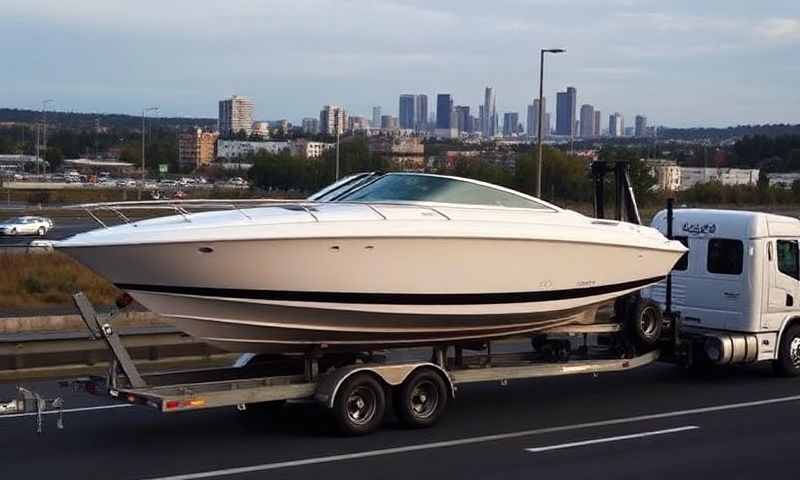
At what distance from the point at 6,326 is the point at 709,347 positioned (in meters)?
12.3

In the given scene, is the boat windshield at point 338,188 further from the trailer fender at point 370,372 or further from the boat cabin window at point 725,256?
the boat cabin window at point 725,256

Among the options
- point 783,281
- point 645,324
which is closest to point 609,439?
point 645,324

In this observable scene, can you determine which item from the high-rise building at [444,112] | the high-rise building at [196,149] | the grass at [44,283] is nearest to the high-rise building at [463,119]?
the high-rise building at [444,112]

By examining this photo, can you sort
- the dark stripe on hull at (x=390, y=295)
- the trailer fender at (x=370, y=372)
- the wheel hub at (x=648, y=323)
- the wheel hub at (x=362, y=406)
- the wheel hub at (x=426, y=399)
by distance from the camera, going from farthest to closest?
the wheel hub at (x=648, y=323)
the wheel hub at (x=426, y=399)
the wheel hub at (x=362, y=406)
the trailer fender at (x=370, y=372)
the dark stripe on hull at (x=390, y=295)

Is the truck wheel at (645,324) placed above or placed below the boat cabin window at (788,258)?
below

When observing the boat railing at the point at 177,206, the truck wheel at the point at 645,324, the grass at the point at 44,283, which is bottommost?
the grass at the point at 44,283

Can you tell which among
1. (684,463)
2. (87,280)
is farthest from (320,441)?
(87,280)

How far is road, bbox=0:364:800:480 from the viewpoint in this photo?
34.3 ft

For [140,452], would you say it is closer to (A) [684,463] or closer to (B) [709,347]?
(A) [684,463]

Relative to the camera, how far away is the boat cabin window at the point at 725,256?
15750 mm

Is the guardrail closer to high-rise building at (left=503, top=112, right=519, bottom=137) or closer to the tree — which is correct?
the tree

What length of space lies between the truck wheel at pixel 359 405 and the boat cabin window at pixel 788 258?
6.93 metres

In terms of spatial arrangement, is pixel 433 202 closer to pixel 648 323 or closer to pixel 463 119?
pixel 648 323

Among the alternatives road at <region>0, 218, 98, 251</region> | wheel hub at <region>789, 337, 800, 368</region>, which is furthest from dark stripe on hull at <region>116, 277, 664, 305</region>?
road at <region>0, 218, 98, 251</region>
